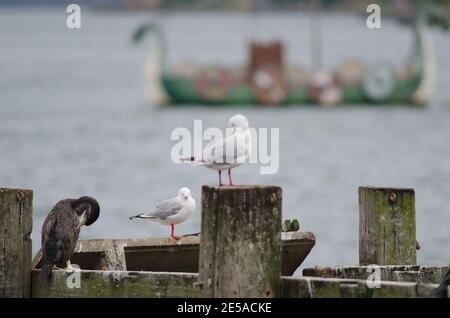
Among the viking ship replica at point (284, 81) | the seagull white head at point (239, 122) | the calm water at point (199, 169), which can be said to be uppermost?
the viking ship replica at point (284, 81)

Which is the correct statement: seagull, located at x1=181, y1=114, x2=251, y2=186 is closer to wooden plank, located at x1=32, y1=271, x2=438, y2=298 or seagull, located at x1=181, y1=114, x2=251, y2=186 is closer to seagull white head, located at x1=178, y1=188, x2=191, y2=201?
seagull white head, located at x1=178, y1=188, x2=191, y2=201

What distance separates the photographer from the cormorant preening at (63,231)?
11.1 metres

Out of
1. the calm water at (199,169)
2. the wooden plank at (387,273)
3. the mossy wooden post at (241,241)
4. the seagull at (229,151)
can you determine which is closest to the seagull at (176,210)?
the seagull at (229,151)

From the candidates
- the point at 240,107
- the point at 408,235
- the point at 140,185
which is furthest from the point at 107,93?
the point at 408,235

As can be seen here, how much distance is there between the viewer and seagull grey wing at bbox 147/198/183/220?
1259cm

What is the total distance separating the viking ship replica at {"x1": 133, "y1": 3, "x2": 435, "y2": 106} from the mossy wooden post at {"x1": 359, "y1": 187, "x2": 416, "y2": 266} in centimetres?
4668

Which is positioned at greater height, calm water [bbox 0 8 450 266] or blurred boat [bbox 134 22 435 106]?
blurred boat [bbox 134 22 435 106]

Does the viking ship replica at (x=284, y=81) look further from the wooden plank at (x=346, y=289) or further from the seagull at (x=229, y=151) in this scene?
the wooden plank at (x=346, y=289)

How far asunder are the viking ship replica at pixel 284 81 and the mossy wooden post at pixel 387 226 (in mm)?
46677

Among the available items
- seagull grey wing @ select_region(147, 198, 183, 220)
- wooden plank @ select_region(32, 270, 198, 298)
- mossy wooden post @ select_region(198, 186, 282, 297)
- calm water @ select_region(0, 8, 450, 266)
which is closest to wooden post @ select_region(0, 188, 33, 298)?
wooden plank @ select_region(32, 270, 198, 298)

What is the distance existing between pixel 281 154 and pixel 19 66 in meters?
78.2

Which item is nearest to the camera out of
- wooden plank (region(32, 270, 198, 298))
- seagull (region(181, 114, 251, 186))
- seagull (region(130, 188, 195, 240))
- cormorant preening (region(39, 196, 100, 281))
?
wooden plank (region(32, 270, 198, 298))

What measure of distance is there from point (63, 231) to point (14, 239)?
0.46 meters
